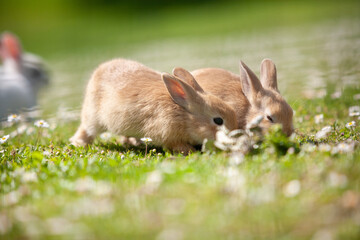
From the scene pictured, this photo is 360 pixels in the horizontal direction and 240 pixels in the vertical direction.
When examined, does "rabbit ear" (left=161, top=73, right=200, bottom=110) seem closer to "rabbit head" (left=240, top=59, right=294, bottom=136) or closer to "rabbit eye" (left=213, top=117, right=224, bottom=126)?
"rabbit eye" (left=213, top=117, right=224, bottom=126)

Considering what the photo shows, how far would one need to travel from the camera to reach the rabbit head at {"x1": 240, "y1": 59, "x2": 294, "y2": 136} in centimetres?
446

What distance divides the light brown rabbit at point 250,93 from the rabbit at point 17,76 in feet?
12.5

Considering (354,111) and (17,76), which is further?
(17,76)

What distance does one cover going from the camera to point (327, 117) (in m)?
5.59

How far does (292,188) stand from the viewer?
2.80 meters

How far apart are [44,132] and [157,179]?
3.65m

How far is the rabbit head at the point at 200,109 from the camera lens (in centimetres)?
441

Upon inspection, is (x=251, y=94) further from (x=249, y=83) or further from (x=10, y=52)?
(x=10, y=52)

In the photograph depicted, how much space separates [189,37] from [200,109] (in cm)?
1630

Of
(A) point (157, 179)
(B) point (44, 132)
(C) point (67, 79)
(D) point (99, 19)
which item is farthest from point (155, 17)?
(A) point (157, 179)

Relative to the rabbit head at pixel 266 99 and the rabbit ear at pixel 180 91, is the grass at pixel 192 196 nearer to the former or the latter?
the rabbit head at pixel 266 99

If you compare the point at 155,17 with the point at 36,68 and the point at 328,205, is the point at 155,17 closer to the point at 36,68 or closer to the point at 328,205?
the point at 36,68

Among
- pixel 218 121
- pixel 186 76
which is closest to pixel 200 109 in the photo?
pixel 218 121

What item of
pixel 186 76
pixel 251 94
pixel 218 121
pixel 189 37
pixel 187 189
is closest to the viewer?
pixel 187 189
